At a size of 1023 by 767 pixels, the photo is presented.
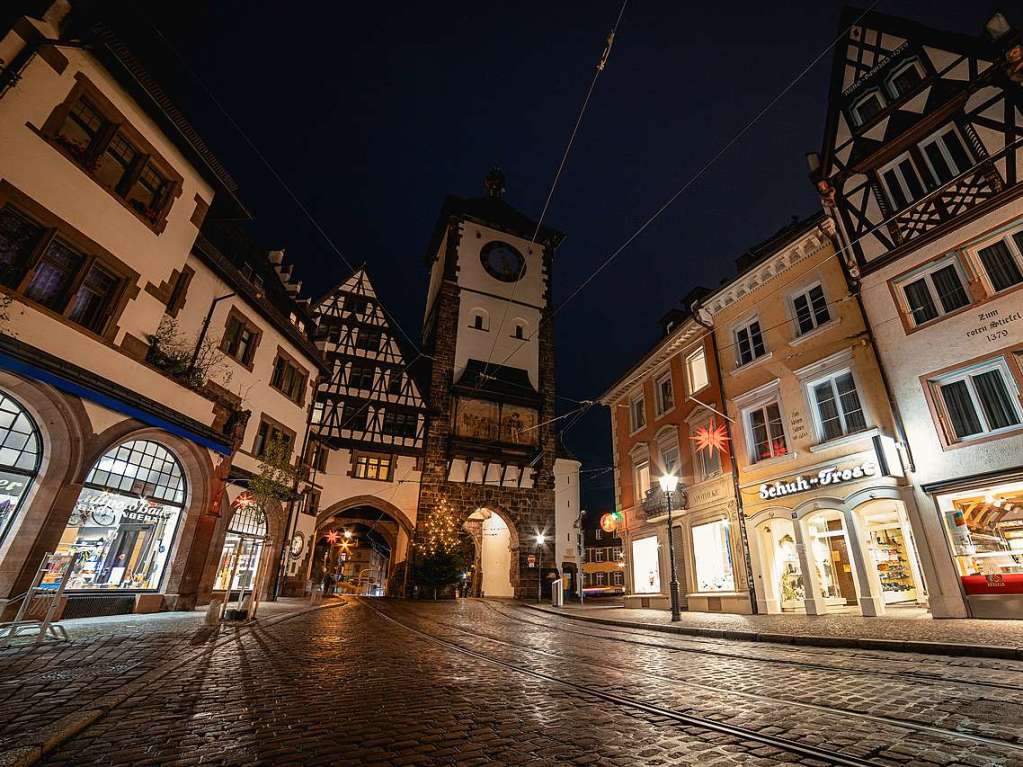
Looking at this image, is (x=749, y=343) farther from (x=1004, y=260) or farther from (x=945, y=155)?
(x=945, y=155)

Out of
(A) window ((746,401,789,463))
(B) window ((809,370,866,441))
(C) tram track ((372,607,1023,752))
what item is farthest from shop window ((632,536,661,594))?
(C) tram track ((372,607,1023,752))

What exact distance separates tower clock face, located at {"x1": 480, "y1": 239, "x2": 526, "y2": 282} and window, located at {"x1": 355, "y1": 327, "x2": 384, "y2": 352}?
A: 33.8ft

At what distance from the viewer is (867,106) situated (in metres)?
14.0

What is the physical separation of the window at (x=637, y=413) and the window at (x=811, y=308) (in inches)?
295

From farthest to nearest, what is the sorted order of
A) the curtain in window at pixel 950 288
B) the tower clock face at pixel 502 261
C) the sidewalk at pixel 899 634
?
the tower clock face at pixel 502 261 < the curtain in window at pixel 950 288 < the sidewalk at pixel 899 634

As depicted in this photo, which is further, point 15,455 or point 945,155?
point 945,155

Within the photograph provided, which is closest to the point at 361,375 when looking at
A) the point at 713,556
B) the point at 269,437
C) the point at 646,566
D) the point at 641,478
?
the point at 269,437

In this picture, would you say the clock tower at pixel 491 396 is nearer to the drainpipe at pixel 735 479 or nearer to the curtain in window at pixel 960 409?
the drainpipe at pixel 735 479

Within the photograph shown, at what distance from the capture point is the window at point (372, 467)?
26.3m

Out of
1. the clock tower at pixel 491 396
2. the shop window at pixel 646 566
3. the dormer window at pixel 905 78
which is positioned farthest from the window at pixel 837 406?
the clock tower at pixel 491 396

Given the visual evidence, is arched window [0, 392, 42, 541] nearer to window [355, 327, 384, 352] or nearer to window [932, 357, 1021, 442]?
window [355, 327, 384, 352]

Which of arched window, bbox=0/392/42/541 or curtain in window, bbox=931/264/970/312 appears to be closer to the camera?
arched window, bbox=0/392/42/541

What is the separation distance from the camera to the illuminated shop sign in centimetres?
1148

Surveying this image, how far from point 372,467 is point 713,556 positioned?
725 inches
